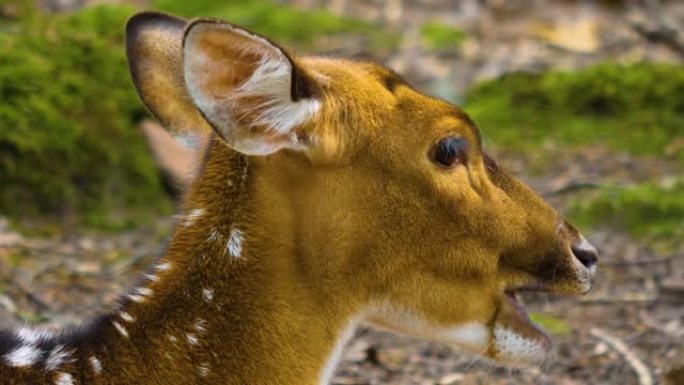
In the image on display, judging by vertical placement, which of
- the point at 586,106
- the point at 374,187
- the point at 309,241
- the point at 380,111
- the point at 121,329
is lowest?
the point at 121,329

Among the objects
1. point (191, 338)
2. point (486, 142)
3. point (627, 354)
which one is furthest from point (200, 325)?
point (627, 354)

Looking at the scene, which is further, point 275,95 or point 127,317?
point 127,317

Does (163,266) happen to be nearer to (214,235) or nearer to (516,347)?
(214,235)

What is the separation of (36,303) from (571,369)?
7.55 ft

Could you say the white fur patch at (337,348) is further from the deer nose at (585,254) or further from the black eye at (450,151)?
the deer nose at (585,254)

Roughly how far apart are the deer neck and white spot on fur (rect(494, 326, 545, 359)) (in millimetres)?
557

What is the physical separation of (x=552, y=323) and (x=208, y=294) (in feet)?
9.84

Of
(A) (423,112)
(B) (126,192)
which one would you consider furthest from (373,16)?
(A) (423,112)

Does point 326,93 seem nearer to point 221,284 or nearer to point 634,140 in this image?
point 221,284

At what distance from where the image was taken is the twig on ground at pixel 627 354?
5742 millimetres

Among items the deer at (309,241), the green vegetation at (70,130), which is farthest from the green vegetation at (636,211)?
the deer at (309,241)

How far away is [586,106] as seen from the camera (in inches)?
405

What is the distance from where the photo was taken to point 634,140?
9695 mm

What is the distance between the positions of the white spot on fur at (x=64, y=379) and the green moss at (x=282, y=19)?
25.3 feet
